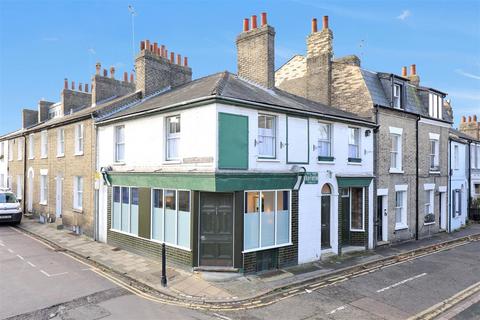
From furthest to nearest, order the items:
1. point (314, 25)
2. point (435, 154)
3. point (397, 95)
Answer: point (435, 154) → point (314, 25) → point (397, 95)

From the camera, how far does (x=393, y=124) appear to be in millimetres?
17625

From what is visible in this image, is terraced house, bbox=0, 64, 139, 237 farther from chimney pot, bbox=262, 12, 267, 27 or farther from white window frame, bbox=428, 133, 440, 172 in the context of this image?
white window frame, bbox=428, 133, 440, 172

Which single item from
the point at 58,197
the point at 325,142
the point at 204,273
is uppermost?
the point at 325,142

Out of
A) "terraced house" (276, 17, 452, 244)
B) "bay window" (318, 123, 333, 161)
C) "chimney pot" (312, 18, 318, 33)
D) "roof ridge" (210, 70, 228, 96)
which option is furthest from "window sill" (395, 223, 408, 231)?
"roof ridge" (210, 70, 228, 96)

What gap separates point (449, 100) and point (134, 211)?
24.6 metres

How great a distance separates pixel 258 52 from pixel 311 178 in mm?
6095

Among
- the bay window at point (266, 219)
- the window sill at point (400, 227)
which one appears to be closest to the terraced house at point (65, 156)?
the bay window at point (266, 219)

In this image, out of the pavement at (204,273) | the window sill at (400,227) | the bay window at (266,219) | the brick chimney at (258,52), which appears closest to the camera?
the pavement at (204,273)

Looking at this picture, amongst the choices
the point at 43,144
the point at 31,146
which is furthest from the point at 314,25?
the point at 31,146

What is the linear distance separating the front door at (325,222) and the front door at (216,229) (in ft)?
15.3

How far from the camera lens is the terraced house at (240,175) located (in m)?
11.3

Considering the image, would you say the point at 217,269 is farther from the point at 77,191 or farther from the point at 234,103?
the point at 77,191

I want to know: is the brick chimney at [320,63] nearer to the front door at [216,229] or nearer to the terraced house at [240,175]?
the terraced house at [240,175]

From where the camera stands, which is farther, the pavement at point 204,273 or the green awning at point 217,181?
the green awning at point 217,181
